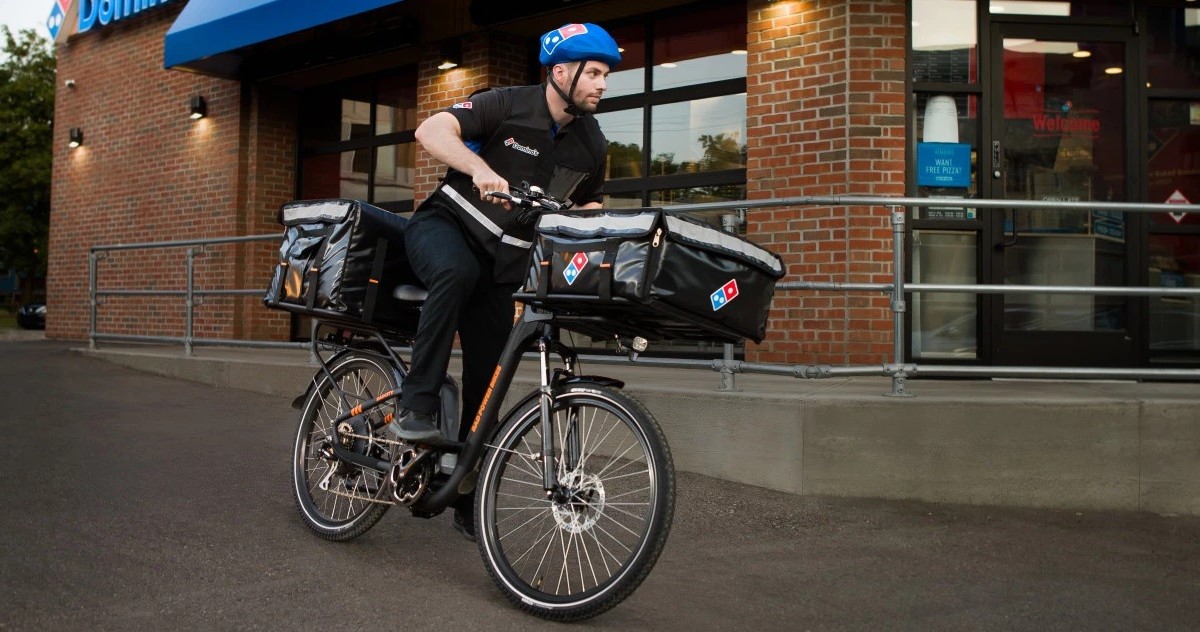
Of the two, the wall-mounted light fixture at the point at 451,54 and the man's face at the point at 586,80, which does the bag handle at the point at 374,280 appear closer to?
the man's face at the point at 586,80

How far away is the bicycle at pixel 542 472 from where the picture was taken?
3.15 meters

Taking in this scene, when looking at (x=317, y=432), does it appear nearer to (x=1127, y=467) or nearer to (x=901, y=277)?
(x=901, y=277)

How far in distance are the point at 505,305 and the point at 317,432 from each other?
1.12m

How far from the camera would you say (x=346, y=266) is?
4.04 m

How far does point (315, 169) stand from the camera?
40.3ft

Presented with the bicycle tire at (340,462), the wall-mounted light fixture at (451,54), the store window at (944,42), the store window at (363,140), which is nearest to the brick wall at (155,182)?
the store window at (363,140)

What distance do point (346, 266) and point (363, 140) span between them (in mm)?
8084

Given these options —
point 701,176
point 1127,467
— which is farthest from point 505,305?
point 701,176

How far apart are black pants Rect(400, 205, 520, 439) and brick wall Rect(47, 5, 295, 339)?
8223 mm

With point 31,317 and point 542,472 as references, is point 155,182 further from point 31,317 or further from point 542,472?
point 31,317

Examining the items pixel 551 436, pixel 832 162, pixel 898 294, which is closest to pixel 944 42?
pixel 832 162

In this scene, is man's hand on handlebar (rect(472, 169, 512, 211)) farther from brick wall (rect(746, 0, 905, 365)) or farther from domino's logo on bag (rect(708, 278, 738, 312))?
brick wall (rect(746, 0, 905, 365))

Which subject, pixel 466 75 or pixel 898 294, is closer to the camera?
pixel 898 294

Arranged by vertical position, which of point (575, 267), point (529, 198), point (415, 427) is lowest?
point (415, 427)
